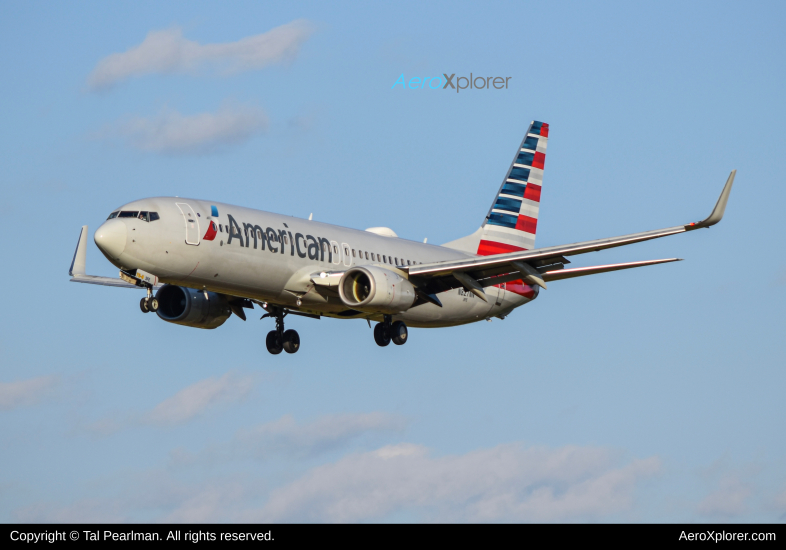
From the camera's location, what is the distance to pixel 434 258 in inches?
1996

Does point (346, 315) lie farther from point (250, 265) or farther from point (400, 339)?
point (250, 265)

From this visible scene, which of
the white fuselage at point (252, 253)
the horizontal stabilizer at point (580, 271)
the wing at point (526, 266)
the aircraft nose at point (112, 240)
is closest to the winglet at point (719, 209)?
the wing at point (526, 266)

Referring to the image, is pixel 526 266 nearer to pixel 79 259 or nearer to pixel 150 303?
pixel 150 303

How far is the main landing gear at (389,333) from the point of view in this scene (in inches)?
1836

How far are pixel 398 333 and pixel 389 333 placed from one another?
0.37m

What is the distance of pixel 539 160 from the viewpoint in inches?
2325

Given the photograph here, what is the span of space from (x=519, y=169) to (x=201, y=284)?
22740 millimetres

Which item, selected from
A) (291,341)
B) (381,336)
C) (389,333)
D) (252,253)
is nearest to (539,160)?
(389,333)

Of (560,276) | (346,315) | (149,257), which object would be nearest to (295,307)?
(346,315)

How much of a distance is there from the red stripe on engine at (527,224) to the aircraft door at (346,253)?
14.1 meters

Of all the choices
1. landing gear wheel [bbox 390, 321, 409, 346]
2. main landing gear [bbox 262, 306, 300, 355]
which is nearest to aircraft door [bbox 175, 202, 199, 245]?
main landing gear [bbox 262, 306, 300, 355]

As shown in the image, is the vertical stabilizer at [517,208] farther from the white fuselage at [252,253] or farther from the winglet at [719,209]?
the winglet at [719,209]

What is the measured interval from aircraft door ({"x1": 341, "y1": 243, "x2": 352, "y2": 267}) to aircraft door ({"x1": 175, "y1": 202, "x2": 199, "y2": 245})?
7.32 m

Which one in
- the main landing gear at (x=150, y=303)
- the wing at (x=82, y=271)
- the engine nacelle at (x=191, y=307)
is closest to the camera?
the main landing gear at (x=150, y=303)
